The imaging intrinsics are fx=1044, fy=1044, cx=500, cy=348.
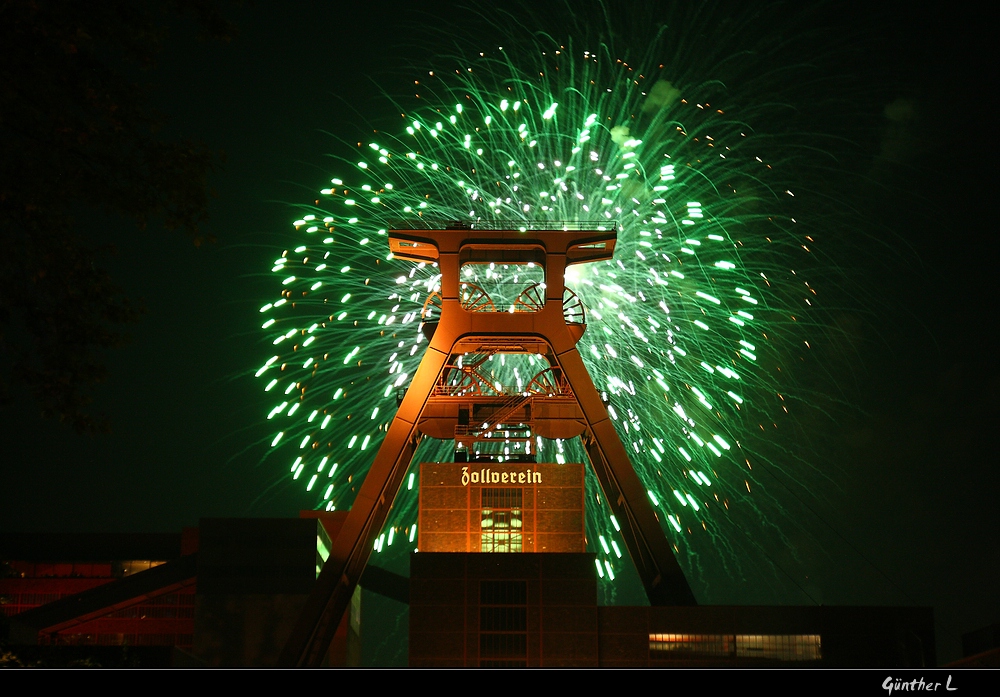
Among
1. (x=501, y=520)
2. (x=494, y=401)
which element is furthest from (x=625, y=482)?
(x=494, y=401)

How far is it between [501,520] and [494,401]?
474 cm

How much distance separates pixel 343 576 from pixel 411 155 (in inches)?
628

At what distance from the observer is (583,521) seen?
Answer: 3988cm

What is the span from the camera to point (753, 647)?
35094 millimetres

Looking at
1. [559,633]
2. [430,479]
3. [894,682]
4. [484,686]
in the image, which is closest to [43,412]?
[484,686]

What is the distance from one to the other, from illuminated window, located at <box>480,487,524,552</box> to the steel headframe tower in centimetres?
222

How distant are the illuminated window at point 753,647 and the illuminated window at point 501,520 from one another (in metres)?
7.28

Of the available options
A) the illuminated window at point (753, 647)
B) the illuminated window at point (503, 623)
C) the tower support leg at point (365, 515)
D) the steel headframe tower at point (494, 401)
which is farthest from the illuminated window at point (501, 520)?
the illuminated window at point (753, 647)

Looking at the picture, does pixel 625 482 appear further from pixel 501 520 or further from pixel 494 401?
pixel 494 401

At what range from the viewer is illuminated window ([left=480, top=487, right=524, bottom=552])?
39875mm

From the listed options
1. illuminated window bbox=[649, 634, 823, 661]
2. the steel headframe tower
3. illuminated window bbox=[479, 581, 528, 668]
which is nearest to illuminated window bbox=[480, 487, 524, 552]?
the steel headframe tower

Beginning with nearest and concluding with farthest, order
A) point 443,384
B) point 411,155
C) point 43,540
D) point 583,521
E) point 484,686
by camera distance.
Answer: point 484,686
point 411,155
point 583,521
point 443,384
point 43,540

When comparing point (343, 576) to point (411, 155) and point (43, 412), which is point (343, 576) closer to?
point (411, 155)

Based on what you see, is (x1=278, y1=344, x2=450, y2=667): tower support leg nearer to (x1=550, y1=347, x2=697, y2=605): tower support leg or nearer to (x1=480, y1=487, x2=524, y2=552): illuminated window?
(x1=480, y1=487, x2=524, y2=552): illuminated window
